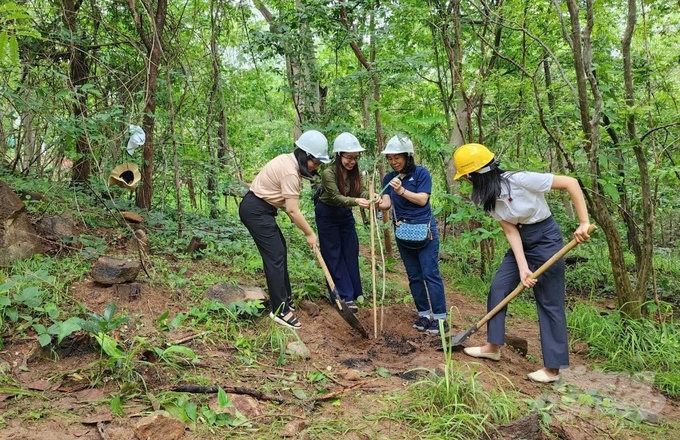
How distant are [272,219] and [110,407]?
191cm

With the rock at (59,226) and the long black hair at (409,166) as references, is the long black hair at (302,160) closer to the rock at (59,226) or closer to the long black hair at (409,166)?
the long black hair at (409,166)

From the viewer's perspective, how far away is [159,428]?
2096mm

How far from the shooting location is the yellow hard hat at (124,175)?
5.05m

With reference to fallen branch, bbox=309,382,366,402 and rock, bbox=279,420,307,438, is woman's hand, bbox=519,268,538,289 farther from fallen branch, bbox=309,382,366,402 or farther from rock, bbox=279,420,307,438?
rock, bbox=279,420,307,438

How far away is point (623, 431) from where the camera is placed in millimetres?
2551

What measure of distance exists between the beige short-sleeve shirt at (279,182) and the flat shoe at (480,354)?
6.01ft

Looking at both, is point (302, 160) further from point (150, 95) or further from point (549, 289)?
point (150, 95)

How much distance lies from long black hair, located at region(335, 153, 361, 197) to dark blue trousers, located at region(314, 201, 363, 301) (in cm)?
19

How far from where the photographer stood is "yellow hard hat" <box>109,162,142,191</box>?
5055mm

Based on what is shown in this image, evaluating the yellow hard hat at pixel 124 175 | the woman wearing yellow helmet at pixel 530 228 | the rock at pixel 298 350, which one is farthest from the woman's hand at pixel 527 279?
the yellow hard hat at pixel 124 175

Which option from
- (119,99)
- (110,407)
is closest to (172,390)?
(110,407)

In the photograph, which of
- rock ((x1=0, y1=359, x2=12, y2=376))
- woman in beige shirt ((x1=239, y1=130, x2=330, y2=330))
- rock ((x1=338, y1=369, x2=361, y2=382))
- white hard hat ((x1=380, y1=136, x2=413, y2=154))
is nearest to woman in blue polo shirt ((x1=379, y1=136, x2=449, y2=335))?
white hard hat ((x1=380, y1=136, x2=413, y2=154))

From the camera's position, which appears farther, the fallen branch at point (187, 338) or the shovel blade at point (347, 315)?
the shovel blade at point (347, 315)

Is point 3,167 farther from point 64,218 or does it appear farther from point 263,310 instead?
point 263,310
